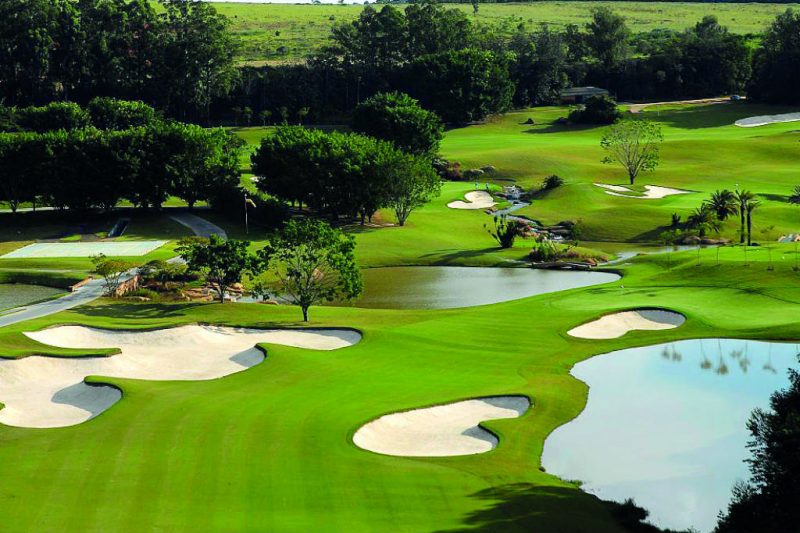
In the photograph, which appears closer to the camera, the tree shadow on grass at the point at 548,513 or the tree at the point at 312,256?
the tree shadow on grass at the point at 548,513

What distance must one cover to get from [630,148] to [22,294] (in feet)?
250

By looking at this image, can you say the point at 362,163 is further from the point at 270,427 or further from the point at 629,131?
the point at 270,427

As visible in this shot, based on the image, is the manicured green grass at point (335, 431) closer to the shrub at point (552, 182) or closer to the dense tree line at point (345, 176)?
the dense tree line at point (345, 176)

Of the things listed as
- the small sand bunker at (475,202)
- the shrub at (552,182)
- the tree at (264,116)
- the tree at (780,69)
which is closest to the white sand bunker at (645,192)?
the shrub at (552,182)

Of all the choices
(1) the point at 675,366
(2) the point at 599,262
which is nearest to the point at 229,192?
(2) the point at 599,262

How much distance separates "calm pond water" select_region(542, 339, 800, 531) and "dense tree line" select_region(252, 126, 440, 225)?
49.9 m

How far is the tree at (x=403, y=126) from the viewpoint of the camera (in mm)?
133375

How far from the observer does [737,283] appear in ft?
213

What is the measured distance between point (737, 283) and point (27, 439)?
41.2 metres

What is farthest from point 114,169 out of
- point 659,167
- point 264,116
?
point 264,116

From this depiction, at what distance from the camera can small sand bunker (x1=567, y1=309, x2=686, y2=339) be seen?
188 feet

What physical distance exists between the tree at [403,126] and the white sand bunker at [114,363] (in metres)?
76.8

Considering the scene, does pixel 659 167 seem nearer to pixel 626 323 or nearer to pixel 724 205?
pixel 724 205

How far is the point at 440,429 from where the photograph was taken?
136 feet
